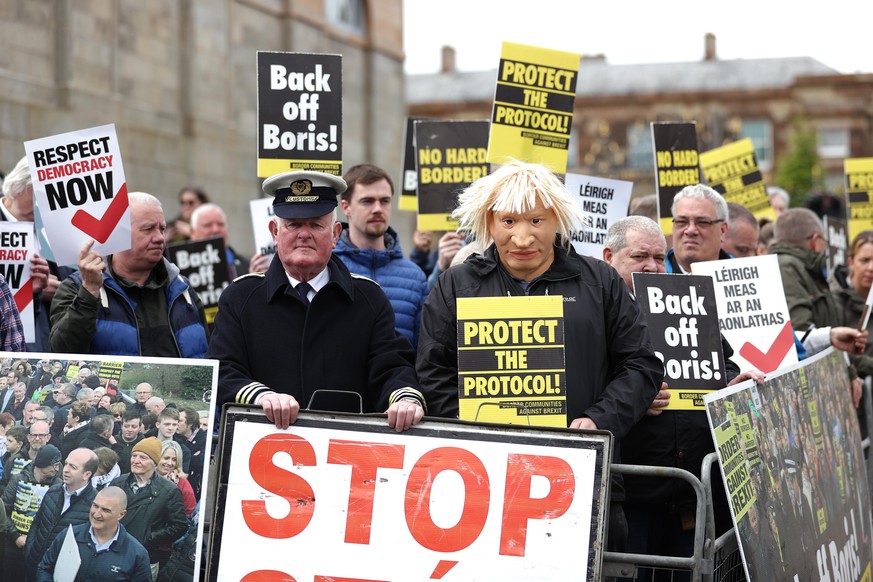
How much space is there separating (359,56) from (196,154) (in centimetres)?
684

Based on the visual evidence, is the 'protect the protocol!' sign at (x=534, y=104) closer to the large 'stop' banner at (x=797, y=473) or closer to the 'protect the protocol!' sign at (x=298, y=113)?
the 'protect the protocol!' sign at (x=298, y=113)

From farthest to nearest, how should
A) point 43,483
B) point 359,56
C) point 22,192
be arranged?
point 359,56 → point 22,192 → point 43,483

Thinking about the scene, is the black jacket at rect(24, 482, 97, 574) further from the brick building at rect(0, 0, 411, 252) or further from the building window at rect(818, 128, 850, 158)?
the building window at rect(818, 128, 850, 158)

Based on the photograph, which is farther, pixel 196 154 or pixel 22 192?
pixel 196 154

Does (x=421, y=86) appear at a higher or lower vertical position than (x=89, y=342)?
higher

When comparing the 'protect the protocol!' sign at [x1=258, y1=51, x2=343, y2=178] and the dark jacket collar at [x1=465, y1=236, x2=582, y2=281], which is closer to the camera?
the dark jacket collar at [x1=465, y1=236, x2=582, y2=281]

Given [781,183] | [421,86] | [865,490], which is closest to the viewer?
[865,490]

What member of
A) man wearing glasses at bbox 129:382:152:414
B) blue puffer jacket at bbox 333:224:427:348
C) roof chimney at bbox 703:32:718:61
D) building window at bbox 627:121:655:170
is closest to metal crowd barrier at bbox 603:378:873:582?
man wearing glasses at bbox 129:382:152:414

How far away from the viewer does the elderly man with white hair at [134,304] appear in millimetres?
5344

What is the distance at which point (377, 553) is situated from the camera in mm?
4391

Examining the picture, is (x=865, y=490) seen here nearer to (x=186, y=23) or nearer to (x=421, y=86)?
(x=186, y=23)

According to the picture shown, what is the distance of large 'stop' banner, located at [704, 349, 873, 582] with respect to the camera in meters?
4.82

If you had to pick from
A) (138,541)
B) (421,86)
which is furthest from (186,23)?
(421,86)

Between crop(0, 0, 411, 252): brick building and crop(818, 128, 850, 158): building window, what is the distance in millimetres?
38868
